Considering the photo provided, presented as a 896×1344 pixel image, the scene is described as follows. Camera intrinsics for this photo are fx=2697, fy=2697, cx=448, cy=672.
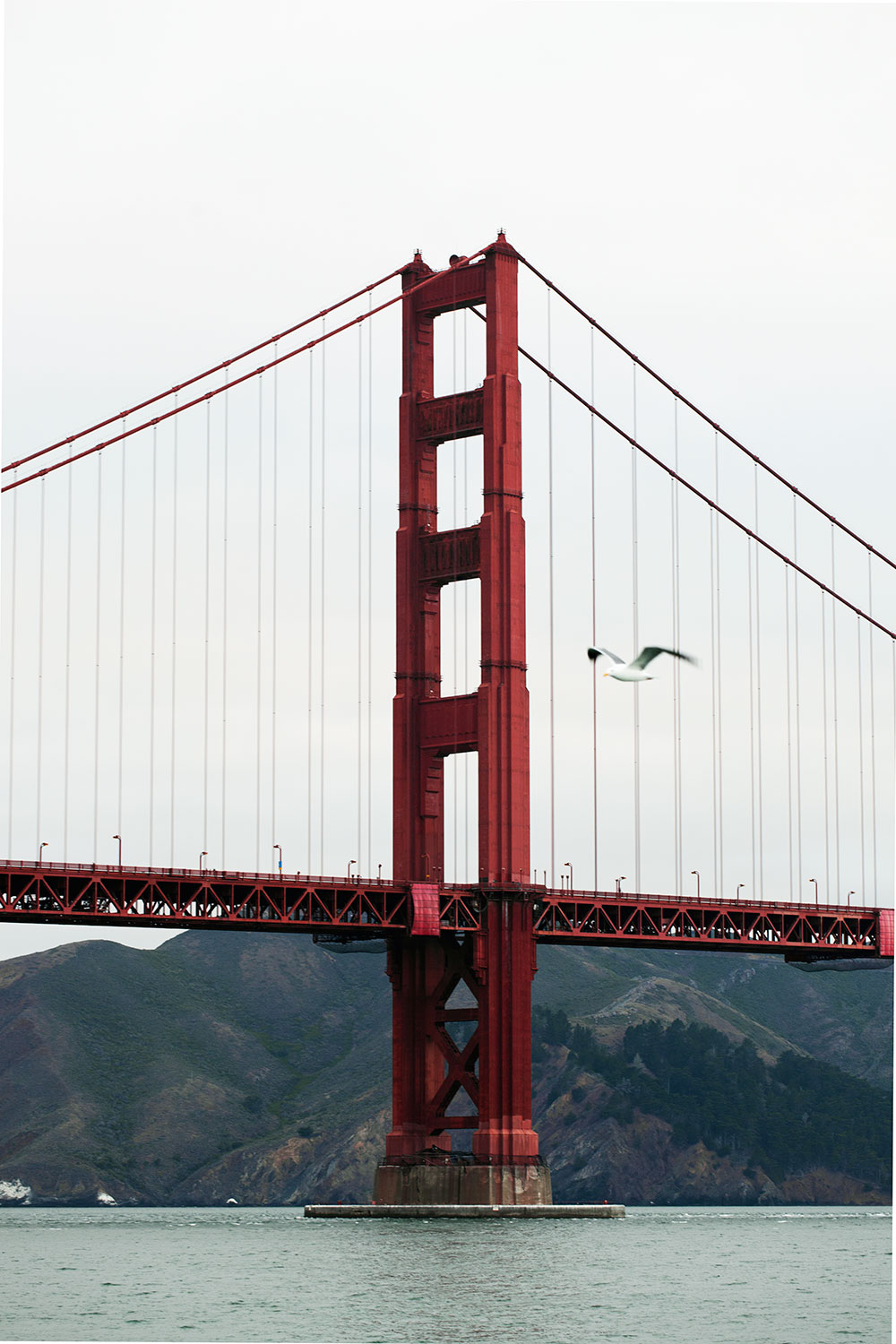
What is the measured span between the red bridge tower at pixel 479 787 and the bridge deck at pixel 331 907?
1.84 metres

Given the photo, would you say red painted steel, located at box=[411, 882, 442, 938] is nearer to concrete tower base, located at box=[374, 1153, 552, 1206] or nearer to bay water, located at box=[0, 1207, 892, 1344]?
concrete tower base, located at box=[374, 1153, 552, 1206]

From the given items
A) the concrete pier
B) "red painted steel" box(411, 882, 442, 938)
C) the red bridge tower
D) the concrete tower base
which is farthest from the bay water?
"red painted steel" box(411, 882, 442, 938)

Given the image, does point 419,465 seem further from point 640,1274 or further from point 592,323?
point 640,1274

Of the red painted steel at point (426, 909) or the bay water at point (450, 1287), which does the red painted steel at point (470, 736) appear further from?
the bay water at point (450, 1287)

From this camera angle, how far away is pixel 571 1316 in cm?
6362

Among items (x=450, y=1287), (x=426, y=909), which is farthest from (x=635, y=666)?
(x=426, y=909)

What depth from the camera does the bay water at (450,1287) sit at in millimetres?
61250

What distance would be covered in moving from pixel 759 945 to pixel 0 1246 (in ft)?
118

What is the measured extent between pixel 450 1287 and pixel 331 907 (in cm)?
3798

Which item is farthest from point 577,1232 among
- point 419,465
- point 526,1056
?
point 419,465

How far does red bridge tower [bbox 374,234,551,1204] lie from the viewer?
105m

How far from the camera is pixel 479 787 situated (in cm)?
10556

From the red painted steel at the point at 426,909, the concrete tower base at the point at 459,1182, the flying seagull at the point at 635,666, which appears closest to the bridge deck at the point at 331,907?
the red painted steel at the point at 426,909

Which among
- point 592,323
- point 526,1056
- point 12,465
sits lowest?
point 526,1056
